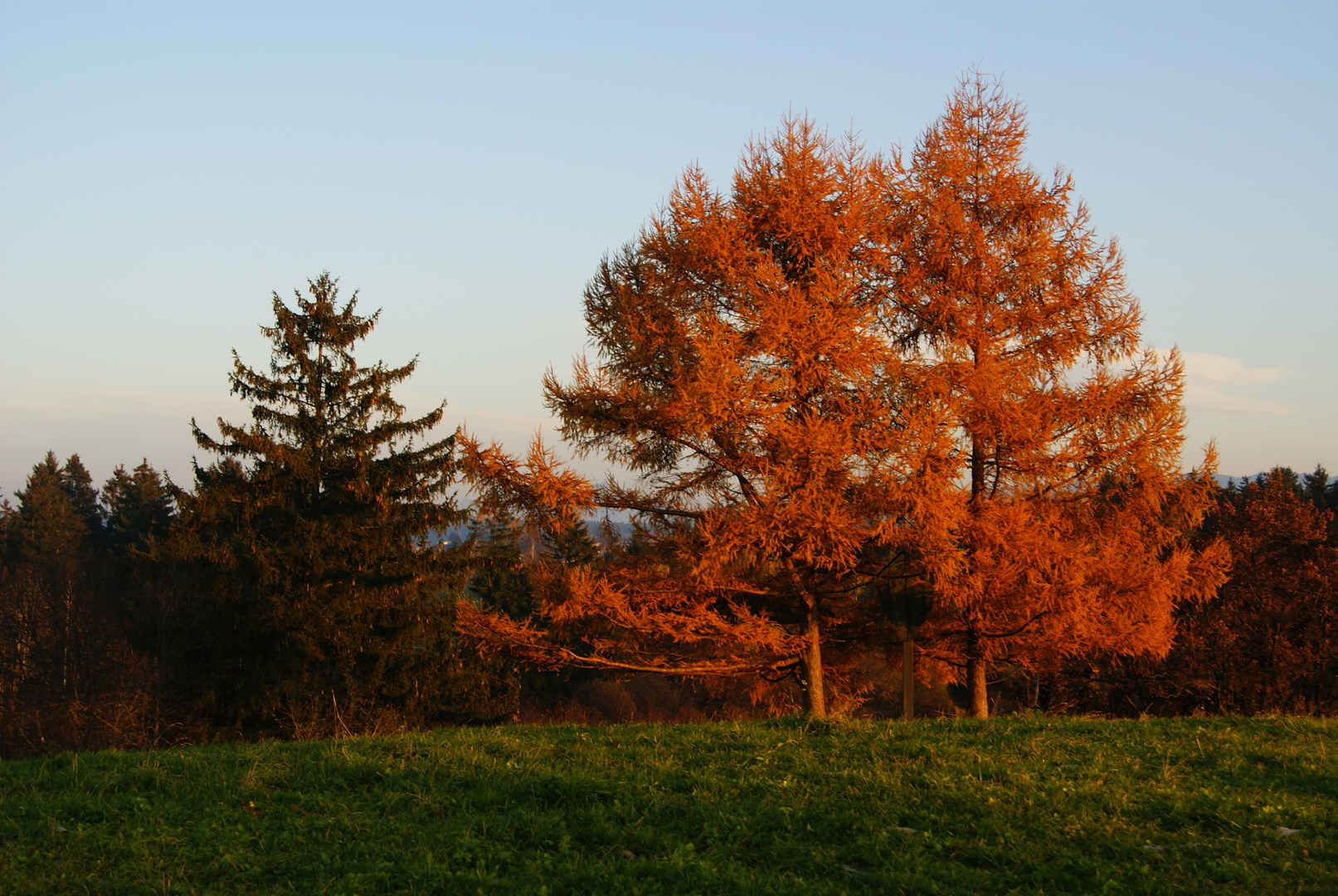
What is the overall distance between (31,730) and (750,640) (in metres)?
23.8

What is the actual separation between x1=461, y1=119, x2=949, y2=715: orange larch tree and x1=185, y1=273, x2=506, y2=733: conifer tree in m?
8.72

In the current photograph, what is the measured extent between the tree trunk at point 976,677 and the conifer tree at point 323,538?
11505mm

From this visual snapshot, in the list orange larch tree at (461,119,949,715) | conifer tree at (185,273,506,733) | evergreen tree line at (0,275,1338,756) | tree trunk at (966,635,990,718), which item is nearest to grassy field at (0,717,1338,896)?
orange larch tree at (461,119,949,715)

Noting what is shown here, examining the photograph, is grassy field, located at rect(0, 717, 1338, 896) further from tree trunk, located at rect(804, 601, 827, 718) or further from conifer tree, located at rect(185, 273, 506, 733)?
conifer tree, located at rect(185, 273, 506, 733)

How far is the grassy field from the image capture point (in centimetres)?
415

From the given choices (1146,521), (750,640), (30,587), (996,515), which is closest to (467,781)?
(750,640)

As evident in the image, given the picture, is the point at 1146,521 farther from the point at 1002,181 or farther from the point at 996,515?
the point at 1002,181

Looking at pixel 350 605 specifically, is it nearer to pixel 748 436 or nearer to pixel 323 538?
pixel 323 538

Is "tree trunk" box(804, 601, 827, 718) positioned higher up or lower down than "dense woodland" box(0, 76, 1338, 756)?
lower down

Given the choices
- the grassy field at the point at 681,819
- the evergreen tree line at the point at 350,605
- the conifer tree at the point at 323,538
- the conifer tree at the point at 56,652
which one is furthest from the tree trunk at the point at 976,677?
the conifer tree at the point at 56,652

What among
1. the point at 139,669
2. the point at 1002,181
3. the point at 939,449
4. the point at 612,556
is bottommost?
the point at 139,669

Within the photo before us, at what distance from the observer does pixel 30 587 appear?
103 feet

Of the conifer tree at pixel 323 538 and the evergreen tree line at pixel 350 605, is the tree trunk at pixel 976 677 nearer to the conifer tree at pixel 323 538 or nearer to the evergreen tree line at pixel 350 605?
the evergreen tree line at pixel 350 605

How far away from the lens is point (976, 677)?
13.5m
